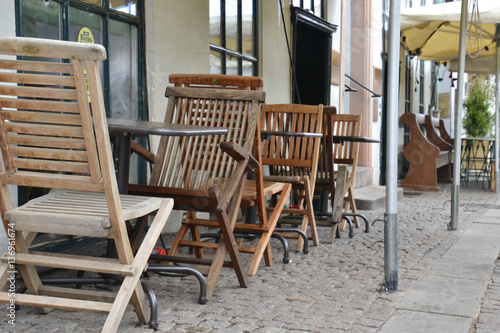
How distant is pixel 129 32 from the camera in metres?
4.82

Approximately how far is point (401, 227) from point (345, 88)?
159 inches

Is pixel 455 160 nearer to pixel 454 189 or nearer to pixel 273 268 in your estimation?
pixel 454 189

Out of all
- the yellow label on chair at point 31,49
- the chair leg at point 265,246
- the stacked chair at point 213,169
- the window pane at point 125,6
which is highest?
the window pane at point 125,6

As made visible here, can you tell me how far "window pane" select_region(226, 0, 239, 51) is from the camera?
21.0ft

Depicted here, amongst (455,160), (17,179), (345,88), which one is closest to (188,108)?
(17,179)

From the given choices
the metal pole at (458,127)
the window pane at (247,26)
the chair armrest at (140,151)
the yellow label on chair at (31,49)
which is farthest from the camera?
the window pane at (247,26)

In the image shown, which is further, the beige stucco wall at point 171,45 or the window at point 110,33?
the beige stucco wall at point 171,45

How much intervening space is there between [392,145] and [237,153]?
874mm

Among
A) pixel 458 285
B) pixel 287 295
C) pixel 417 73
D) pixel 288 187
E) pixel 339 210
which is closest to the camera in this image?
pixel 287 295

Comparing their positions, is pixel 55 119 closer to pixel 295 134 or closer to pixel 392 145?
pixel 392 145

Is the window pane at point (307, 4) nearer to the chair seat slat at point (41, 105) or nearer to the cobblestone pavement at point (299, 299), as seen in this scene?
the cobblestone pavement at point (299, 299)

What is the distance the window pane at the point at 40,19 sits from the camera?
3.79 metres

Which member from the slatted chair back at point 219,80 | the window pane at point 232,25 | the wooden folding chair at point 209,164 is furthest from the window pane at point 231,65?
the slatted chair back at point 219,80

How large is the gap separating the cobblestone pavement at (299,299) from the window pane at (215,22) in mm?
2093
